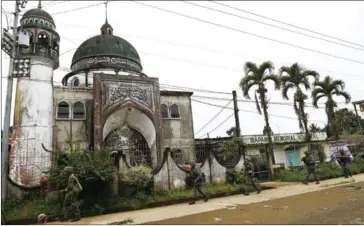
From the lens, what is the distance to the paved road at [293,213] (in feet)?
21.8

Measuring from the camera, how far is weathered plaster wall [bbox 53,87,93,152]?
57.9ft

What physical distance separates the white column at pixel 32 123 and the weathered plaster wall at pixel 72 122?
1016 millimetres

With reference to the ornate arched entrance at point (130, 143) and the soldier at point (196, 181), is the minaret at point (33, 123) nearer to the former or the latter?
the ornate arched entrance at point (130, 143)

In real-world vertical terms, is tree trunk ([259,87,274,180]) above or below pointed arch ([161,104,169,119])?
below

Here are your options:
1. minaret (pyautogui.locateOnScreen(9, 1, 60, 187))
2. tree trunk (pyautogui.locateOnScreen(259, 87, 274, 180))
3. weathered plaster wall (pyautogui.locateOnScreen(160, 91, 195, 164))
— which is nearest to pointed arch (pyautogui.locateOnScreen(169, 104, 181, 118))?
weathered plaster wall (pyautogui.locateOnScreen(160, 91, 195, 164))

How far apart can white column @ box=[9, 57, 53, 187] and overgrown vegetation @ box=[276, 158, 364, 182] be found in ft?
40.9

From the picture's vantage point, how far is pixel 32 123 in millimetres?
15914

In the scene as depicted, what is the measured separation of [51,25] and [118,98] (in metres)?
8.18

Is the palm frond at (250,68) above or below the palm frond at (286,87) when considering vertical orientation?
above

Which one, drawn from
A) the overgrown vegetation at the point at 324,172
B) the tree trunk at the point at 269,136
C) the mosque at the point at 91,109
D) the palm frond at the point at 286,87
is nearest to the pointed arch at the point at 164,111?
the mosque at the point at 91,109

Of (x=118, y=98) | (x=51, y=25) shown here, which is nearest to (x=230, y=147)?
(x=118, y=98)

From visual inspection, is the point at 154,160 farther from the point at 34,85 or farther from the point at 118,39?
the point at 118,39

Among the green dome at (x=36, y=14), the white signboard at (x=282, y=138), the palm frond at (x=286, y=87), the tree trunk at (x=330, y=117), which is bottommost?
the white signboard at (x=282, y=138)

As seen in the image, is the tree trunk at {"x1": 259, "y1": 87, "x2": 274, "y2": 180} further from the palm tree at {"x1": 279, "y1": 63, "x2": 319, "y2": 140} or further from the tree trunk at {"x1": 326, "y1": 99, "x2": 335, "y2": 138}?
the tree trunk at {"x1": 326, "y1": 99, "x2": 335, "y2": 138}
